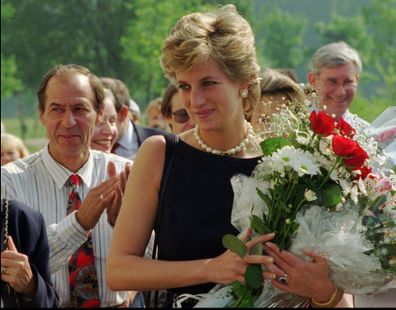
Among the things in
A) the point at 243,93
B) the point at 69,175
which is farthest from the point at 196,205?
the point at 69,175

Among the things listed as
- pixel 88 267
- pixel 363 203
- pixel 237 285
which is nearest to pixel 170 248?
pixel 237 285

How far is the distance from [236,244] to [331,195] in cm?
37

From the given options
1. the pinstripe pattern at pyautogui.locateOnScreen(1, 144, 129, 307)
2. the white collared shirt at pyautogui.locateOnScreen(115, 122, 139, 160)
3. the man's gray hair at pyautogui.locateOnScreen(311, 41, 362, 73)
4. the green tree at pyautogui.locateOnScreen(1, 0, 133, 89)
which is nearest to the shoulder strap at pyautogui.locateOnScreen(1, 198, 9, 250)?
the pinstripe pattern at pyautogui.locateOnScreen(1, 144, 129, 307)

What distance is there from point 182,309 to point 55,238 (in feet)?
3.42

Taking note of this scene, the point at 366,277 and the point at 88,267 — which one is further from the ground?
the point at 366,277

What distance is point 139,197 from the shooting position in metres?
3.74

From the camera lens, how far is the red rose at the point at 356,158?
11.5 ft

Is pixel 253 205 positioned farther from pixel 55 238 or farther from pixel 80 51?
pixel 80 51

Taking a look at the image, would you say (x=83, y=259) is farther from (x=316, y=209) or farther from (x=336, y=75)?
(x=336, y=75)

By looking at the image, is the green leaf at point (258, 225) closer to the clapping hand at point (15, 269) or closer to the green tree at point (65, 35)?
the clapping hand at point (15, 269)

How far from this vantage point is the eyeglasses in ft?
24.2

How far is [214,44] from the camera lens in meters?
3.83

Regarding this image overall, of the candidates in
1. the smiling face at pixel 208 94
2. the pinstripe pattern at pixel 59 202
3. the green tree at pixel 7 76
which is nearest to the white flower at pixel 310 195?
the smiling face at pixel 208 94

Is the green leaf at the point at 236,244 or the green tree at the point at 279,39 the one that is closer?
the green leaf at the point at 236,244
